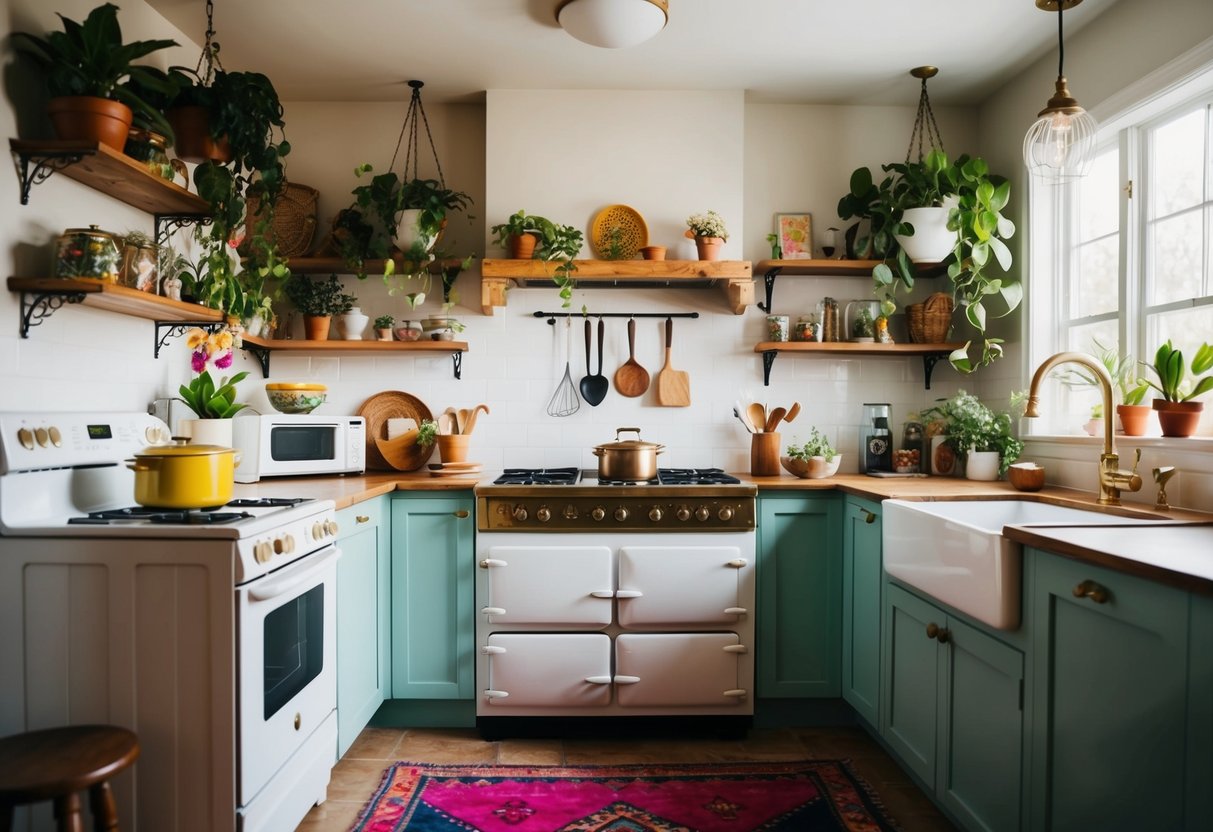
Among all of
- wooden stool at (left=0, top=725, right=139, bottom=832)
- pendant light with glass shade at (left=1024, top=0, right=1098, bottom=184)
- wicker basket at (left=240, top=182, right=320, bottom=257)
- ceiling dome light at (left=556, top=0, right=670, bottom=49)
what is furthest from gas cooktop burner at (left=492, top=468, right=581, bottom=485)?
pendant light with glass shade at (left=1024, top=0, right=1098, bottom=184)

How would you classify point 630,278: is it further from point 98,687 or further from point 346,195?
point 98,687

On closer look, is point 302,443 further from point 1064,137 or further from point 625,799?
point 1064,137

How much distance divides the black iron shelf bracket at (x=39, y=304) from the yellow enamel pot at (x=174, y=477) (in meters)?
0.45

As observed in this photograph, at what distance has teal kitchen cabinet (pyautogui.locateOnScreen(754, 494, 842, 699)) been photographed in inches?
109

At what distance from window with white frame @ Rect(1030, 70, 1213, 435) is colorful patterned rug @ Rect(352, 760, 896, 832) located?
1537 millimetres

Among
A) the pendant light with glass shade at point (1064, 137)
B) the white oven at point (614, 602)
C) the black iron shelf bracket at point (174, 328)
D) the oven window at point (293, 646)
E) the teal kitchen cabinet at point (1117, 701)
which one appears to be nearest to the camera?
the teal kitchen cabinet at point (1117, 701)

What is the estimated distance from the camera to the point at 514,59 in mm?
2918

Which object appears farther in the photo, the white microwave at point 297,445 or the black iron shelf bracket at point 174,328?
the white microwave at point 297,445

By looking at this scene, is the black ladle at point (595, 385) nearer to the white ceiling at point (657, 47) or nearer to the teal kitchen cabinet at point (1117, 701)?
the white ceiling at point (657, 47)

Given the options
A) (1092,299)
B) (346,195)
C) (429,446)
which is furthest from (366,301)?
(1092,299)

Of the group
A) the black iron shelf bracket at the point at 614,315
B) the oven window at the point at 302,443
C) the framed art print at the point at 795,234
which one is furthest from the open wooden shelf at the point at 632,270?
the oven window at the point at 302,443

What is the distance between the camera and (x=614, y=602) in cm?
267

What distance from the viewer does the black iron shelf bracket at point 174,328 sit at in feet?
8.10

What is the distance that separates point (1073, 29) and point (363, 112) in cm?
278
